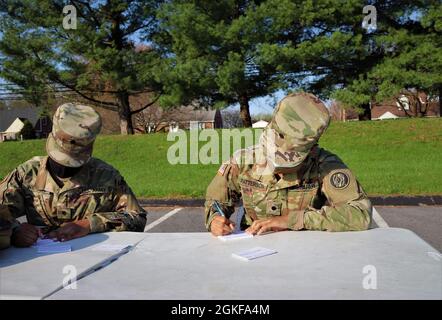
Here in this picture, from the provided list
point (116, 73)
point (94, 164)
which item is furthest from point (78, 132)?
point (116, 73)

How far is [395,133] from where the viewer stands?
42.5 feet

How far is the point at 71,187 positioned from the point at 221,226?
1.02 m

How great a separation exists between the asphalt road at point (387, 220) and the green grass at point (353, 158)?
37.7 inches

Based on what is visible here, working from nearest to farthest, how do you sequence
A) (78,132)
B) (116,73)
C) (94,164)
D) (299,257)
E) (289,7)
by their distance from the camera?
1. (299,257)
2. (78,132)
3. (94,164)
4. (289,7)
5. (116,73)

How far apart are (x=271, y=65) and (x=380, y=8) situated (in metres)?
4.05

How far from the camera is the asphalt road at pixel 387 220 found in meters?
5.61

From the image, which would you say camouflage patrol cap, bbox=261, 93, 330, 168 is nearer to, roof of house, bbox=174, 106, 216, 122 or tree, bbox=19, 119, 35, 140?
roof of house, bbox=174, 106, 216, 122

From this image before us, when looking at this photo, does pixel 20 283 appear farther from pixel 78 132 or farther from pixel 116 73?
pixel 116 73

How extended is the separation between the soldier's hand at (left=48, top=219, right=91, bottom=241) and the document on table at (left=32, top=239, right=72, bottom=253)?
0.05 m

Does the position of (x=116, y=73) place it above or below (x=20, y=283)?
above

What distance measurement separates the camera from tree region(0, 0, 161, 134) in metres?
16.2

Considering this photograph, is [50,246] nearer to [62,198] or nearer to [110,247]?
[110,247]

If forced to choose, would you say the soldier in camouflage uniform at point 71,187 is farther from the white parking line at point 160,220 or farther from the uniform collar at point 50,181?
the white parking line at point 160,220

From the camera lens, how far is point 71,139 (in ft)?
8.80
